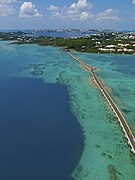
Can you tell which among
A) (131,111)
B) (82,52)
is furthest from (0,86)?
(82,52)

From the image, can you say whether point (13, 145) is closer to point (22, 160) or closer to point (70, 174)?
point (22, 160)

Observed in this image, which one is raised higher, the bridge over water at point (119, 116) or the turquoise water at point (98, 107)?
the bridge over water at point (119, 116)

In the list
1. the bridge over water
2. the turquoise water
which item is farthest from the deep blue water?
the bridge over water

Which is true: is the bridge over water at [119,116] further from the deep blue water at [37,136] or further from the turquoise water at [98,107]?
the deep blue water at [37,136]

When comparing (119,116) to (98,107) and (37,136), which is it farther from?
(37,136)

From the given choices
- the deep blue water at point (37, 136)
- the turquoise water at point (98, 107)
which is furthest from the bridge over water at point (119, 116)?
the deep blue water at point (37, 136)

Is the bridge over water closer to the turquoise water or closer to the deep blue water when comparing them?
the turquoise water

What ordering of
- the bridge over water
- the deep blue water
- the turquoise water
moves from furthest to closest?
the bridge over water < the turquoise water < the deep blue water
